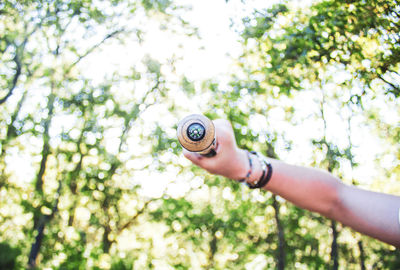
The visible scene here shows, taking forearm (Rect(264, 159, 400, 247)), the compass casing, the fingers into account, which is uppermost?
the compass casing

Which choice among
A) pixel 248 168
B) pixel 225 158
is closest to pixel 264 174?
pixel 248 168

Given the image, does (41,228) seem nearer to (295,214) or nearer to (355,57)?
(295,214)

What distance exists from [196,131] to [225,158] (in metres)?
0.26

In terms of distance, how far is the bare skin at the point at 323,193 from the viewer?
1.45 metres

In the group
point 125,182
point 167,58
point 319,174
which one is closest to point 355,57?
point 319,174

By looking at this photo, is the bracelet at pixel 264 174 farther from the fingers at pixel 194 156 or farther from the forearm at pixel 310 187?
the fingers at pixel 194 156

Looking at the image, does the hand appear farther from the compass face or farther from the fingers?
the compass face

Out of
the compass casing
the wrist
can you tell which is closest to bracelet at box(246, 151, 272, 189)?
the wrist

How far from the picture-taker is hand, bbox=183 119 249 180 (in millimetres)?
1785

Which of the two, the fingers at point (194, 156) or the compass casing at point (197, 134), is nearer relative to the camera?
the compass casing at point (197, 134)

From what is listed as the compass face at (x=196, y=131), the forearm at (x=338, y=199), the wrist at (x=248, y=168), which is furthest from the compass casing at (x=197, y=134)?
the forearm at (x=338, y=199)

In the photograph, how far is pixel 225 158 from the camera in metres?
1.80

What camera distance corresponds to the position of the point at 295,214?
13.5 metres

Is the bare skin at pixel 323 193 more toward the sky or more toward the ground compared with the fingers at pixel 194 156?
more toward the ground
